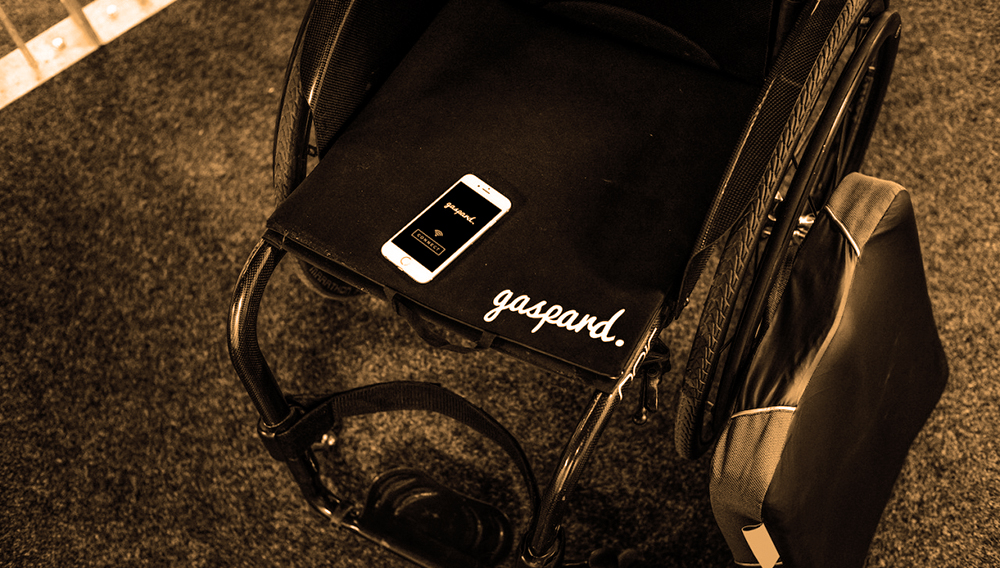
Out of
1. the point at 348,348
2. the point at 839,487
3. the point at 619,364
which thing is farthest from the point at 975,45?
the point at 348,348

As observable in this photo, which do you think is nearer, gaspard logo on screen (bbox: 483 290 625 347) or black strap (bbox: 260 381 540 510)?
gaspard logo on screen (bbox: 483 290 625 347)

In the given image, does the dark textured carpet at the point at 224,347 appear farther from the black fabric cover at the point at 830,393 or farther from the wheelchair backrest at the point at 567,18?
the wheelchair backrest at the point at 567,18

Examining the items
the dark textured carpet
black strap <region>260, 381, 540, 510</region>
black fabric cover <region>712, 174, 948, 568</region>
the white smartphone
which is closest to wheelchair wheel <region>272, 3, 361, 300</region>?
the white smartphone

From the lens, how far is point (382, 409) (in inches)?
40.4

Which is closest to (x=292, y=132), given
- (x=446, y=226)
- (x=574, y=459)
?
(x=446, y=226)

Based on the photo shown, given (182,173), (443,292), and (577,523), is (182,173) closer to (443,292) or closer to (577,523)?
(443,292)

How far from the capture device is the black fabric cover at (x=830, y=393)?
2.68ft

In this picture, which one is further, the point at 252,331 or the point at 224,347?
the point at 224,347

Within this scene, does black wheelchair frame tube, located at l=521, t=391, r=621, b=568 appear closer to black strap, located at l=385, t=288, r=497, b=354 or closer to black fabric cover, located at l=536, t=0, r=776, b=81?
black strap, located at l=385, t=288, r=497, b=354

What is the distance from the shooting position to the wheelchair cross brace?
803 mm

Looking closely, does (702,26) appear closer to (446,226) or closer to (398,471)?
(446,226)

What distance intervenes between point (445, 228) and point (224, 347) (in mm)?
646

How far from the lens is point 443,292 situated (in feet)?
2.73

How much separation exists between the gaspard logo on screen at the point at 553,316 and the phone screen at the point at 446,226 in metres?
0.08
